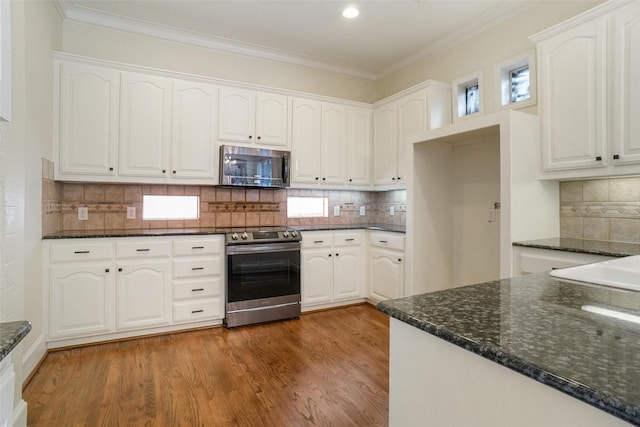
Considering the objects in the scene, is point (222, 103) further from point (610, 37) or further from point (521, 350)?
point (521, 350)

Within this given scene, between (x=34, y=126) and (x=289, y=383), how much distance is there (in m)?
2.52

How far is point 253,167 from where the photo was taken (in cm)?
345

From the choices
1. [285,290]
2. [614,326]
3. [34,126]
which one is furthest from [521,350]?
[34,126]

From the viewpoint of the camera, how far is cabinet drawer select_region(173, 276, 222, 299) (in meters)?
2.96

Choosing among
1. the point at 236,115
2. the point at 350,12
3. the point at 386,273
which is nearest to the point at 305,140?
the point at 236,115

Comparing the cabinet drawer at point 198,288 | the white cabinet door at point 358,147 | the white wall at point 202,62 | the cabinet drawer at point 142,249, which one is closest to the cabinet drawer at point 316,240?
the white cabinet door at point 358,147

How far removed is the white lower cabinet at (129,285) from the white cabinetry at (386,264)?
164 centimetres

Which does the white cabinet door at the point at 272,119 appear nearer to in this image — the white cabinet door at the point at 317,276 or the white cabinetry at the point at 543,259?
the white cabinet door at the point at 317,276

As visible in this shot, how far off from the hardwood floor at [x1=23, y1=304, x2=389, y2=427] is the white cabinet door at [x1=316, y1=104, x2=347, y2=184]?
1.76 m

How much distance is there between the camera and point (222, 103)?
3.37 m

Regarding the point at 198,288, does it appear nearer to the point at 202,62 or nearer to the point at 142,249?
the point at 142,249

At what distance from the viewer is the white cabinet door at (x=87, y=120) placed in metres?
2.81

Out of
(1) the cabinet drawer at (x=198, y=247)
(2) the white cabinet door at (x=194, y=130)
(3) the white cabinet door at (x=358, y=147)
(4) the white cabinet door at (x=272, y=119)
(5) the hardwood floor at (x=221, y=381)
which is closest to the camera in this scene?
(5) the hardwood floor at (x=221, y=381)

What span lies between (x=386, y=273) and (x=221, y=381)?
1.99m
